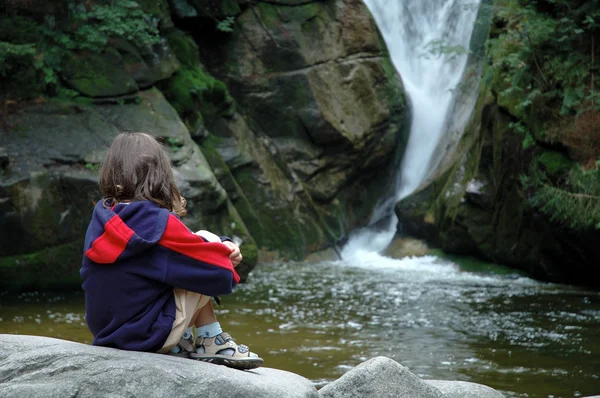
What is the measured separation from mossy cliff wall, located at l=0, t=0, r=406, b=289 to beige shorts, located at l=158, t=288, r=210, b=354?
13.9 ft

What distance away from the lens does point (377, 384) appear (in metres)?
3.59

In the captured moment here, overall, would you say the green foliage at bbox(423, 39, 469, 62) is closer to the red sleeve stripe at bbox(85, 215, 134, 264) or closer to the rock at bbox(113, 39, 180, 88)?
the rock at bbox(113, 39, 180, 88)

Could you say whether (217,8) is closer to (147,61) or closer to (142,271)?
(147,61)

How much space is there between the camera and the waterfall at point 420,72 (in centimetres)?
1795

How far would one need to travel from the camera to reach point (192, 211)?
34.6 feet

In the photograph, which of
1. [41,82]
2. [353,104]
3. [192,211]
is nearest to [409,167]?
[353,104]

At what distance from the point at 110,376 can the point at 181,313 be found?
0.40 m

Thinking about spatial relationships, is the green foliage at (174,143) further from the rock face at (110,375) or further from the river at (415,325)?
the rock face at (110,375)

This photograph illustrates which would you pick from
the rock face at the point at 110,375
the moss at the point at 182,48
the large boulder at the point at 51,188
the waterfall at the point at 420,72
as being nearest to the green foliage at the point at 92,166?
the large boulder at the point at 51,188

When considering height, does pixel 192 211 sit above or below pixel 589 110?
below

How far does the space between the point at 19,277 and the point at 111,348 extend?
6.65 meters

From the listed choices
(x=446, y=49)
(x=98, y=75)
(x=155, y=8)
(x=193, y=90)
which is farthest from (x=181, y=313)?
(x=446, y=49)

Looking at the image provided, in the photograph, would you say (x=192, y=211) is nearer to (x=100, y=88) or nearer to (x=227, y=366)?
(x=100, y=88)

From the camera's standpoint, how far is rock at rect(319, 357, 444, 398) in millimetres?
3580
